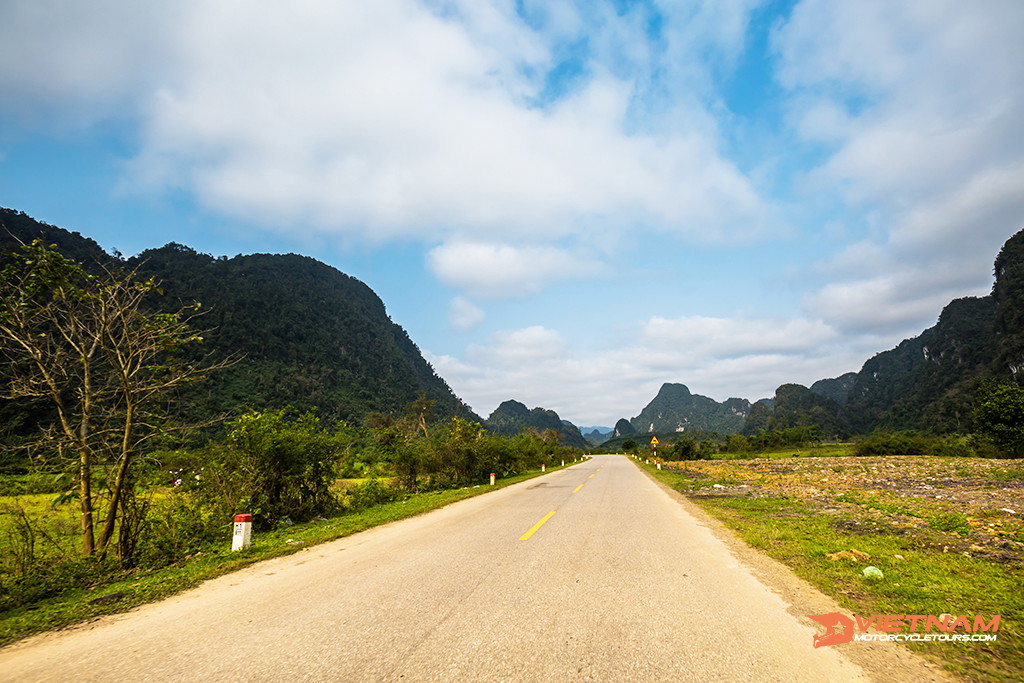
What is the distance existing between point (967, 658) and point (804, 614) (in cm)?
120

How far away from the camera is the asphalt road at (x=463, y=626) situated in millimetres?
3273

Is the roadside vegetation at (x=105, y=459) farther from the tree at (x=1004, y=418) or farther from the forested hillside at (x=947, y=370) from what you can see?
the forested hillside at (x=947, y=370)

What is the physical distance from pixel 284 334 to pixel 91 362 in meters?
133

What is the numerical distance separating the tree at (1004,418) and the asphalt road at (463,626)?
46798 millimetres

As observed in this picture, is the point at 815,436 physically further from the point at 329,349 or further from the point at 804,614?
the point at 329,349

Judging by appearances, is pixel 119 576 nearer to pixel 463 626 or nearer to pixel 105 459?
pixel 105 459

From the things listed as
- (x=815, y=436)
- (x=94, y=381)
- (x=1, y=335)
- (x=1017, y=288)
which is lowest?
(x=815, y=436)

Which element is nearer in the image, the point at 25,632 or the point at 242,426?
the point at 25,632

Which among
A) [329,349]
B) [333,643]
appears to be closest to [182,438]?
[333,643]

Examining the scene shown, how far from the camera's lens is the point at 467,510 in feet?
42.7

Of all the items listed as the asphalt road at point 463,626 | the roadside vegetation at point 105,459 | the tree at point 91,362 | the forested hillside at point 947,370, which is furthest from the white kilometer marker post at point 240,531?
the forested hillside at point 947,370

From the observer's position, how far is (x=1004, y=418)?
35688 mm

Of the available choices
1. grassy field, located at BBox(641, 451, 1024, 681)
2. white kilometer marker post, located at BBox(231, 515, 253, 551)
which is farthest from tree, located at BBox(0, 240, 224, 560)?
grassy field, located at BBox(641, 451, 1024, 681)

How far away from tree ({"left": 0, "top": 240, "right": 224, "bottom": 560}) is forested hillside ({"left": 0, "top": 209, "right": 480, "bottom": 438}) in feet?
221
